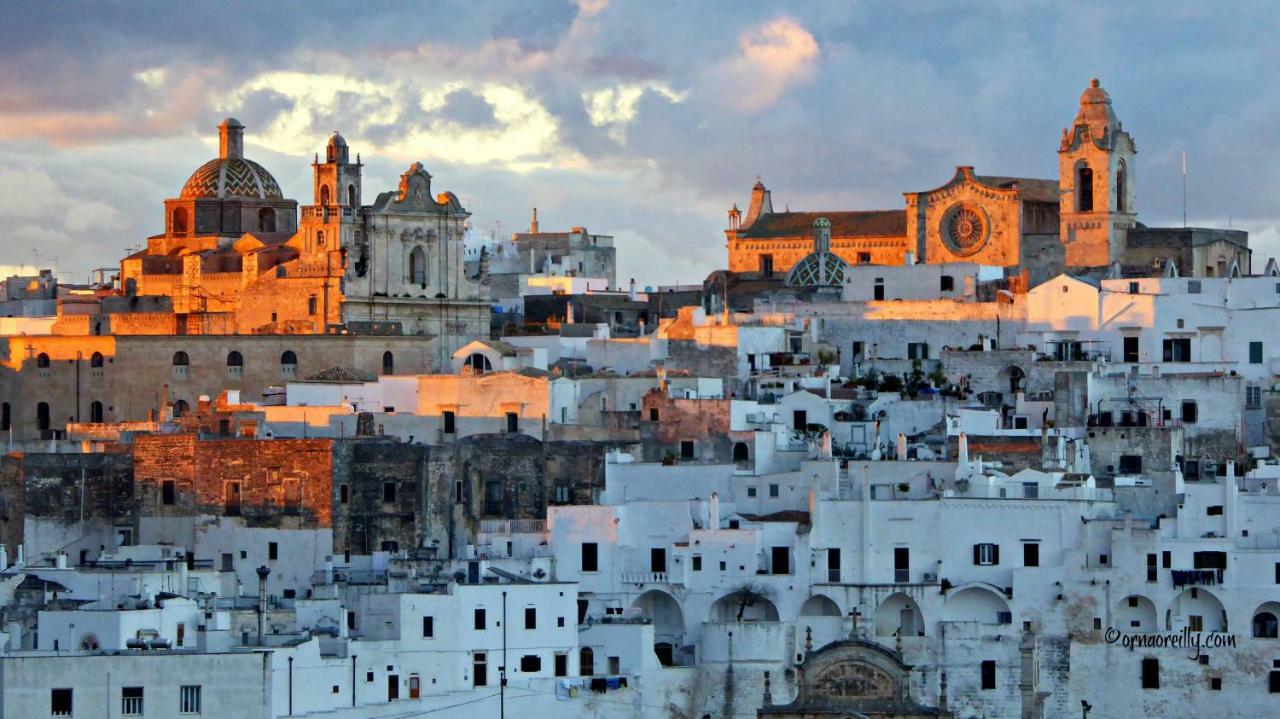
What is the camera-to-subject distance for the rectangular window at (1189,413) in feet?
244

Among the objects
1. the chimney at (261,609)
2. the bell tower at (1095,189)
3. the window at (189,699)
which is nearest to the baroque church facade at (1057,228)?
the bell tower at (1095,189)

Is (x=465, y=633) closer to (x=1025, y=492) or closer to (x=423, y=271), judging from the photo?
(x=1025, y=492)

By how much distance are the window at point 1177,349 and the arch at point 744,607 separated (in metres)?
14.5

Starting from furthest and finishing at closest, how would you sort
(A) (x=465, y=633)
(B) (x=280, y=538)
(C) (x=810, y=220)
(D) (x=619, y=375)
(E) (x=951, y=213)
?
(C) (x=810, y=220) < (E) (x=951, y=213) < (D) (x=619, y=375) < (B) (x=280, y=538) < (A) (x=465, y=633)

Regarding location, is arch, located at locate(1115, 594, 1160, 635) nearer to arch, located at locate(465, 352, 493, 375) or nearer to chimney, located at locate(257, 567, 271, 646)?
chimney, located at locate(257, 567, 271, 646)

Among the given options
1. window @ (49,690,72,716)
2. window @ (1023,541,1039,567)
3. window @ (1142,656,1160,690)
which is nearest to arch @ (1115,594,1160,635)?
window @ (1142,656,1160,690)

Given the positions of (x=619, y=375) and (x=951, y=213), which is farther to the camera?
(x=951, y=213)

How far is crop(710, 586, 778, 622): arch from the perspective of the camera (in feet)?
221

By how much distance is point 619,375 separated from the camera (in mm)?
76688

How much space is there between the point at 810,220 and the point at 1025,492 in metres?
29.3

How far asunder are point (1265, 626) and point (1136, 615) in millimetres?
2347

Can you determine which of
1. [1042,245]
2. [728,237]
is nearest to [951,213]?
[1042,245]

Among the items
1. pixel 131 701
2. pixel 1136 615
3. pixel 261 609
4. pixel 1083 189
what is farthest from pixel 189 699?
pixel 1083 189

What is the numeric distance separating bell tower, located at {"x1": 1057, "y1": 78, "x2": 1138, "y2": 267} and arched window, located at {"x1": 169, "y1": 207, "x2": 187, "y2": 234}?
21576mm
